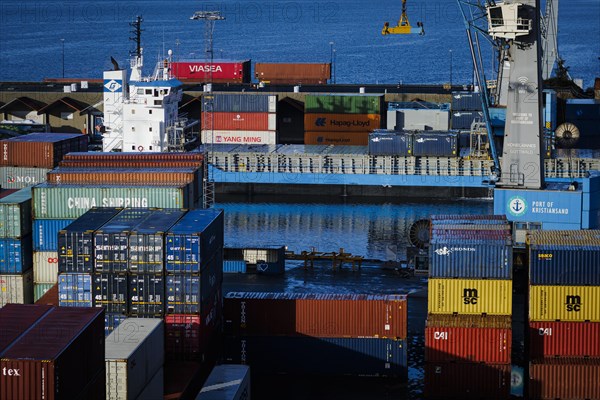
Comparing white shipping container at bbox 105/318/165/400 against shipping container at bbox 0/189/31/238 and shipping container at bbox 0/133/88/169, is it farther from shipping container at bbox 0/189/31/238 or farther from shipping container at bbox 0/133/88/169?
shipping container at bbox 0/133/88/169

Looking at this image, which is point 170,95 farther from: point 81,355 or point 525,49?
point 81,355

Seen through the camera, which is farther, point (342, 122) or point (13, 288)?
point (342, 122)

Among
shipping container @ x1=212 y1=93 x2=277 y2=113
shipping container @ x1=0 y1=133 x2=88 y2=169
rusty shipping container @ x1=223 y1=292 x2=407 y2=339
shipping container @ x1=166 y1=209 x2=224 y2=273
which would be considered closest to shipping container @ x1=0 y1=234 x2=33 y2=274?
shipping container @ x1=166 y1=209 x2=224 y2=273

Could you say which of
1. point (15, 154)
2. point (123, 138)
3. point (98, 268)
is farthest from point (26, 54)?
point (98, 268)

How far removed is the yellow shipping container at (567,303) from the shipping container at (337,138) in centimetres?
4308

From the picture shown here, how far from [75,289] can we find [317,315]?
741 centimetres

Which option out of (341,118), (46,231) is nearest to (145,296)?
(46,231)

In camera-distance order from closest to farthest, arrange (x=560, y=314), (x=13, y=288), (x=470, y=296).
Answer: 1. (x=560, y=314)
2. (x=470, y=296)
3. (x=13, y=288)

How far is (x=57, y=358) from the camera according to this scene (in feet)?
85.0

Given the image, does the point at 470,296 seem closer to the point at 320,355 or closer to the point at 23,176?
the point at 320,355

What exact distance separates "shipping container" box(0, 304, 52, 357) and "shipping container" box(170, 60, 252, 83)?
66.6m

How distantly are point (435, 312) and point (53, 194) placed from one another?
13.5 meters

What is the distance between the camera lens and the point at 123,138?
65.9 meters

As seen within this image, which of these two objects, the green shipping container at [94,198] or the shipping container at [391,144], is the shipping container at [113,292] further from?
the shipping container at [391,144]
